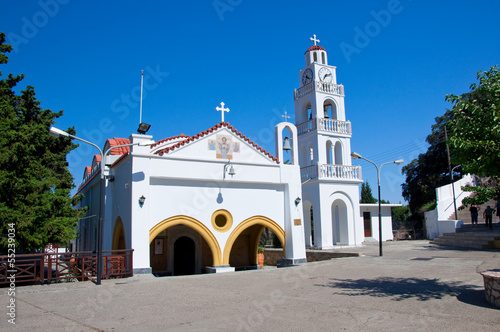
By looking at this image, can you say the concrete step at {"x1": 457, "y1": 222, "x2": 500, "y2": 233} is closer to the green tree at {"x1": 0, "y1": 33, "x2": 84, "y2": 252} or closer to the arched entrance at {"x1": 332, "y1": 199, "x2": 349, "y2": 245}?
the arched entrance at {"x1": 332, "y1": 199, "x2": 349, "y2": 245}

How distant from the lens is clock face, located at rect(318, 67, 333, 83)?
25.7 meters

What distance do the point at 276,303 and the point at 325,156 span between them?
56.6 feet

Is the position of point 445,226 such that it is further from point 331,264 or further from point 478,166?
point 478,166

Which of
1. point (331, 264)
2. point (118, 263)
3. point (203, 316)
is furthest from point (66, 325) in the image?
point (331, 264)

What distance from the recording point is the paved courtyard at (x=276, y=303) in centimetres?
673

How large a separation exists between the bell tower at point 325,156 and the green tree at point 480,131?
48.5 ft

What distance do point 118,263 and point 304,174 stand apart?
559 inches

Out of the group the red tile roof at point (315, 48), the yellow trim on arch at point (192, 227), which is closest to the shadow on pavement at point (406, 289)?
the yellow trim on arch at point (192, 227)

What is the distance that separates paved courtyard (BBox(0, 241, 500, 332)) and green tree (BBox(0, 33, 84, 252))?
2.79 metres

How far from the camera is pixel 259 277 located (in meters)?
13.1

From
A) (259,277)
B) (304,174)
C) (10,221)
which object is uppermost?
(304,174)

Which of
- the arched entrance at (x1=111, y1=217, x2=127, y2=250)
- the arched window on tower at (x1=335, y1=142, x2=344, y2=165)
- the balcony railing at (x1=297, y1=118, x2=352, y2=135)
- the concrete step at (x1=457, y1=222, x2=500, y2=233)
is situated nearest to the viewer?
the arched entrance at (x1=111, y1=217, x2=127, y2=250)

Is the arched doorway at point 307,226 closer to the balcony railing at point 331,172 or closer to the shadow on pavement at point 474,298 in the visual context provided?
the balcony railing at point 331,172

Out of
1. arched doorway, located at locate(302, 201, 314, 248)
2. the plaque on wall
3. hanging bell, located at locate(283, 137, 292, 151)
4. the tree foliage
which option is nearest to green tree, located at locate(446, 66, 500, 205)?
hanging bell, located at locate(283, 137, 292, 151)
